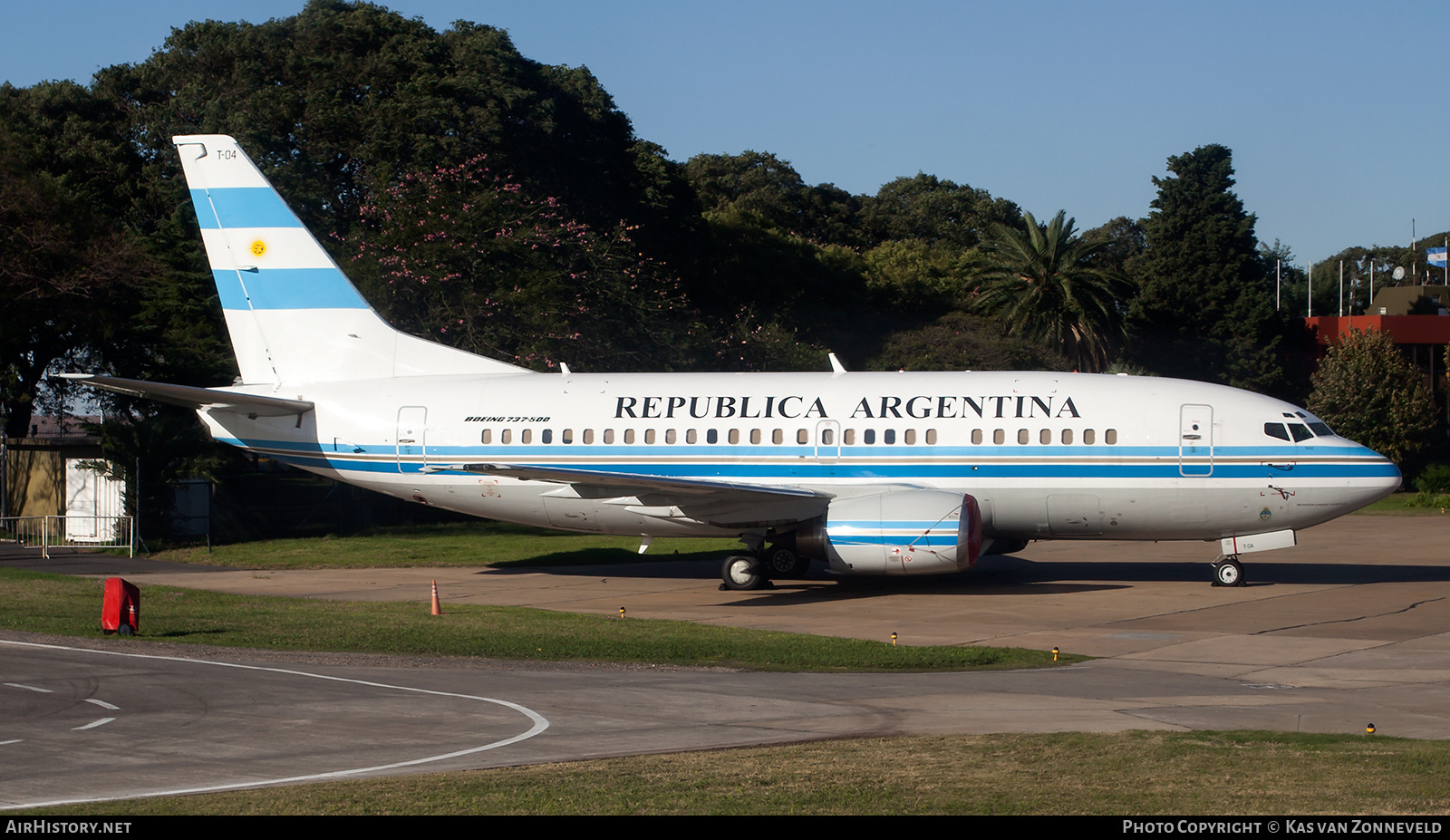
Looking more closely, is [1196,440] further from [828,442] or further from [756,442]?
[756,442]

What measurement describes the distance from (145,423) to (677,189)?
36427 millimetres

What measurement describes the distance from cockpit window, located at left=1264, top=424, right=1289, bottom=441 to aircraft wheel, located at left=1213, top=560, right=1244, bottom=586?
2703 millimetres

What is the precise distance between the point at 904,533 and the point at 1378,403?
42.2m

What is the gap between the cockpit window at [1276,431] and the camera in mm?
23844

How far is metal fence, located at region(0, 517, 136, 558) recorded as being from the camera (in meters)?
33.3

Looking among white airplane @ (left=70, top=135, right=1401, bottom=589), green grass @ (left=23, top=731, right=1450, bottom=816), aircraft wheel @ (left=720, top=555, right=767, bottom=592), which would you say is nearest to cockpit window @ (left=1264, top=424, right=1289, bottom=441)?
white airplane @ (left=70, top=135, right=1401, bottom=589)

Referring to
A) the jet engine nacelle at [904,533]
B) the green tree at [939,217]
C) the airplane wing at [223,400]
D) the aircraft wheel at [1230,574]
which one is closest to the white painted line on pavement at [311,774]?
the airplane wing at [223,400]

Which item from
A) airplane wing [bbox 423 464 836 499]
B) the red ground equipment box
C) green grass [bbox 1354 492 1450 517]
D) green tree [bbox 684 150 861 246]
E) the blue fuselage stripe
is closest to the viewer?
the red ground equipment box

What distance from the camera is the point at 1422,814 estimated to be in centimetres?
843

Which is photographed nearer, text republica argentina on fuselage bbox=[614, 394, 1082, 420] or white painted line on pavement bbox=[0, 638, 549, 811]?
white painted line on pavement bbox=[0, 638, 549, 811]

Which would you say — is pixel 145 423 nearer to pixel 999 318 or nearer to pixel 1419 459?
pixel 999 318

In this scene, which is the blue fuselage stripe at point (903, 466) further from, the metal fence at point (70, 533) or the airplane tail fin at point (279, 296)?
the metal fence at point (70, 533)

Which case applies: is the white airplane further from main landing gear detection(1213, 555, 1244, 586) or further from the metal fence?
the metal fence
